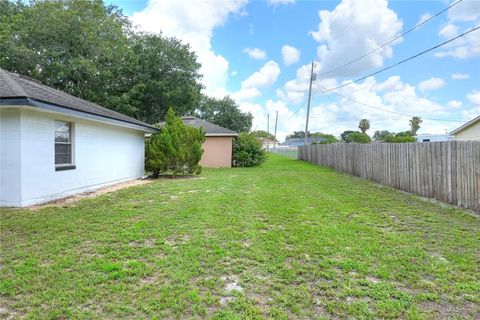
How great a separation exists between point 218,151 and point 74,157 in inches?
479

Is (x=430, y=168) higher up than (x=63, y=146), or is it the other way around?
(x=63, y=146)

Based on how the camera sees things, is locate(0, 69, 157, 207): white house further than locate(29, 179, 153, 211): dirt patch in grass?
No

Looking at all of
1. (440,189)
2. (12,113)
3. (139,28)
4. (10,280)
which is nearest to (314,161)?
(440,189)

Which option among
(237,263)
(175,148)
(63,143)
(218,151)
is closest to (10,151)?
(63,143)

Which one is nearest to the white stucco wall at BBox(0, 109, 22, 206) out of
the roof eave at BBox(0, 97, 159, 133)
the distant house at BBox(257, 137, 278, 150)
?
the roof eave at BBox(0, 97, 159, 133)

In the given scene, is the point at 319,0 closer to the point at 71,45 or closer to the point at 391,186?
the point at 391,186

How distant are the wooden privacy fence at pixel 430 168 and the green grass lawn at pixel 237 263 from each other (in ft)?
2.45

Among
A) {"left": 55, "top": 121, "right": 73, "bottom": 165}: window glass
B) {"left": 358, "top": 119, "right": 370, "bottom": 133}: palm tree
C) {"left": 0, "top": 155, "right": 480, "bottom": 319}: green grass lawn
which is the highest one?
{"left": 358, "top": 119, "right": 370, "bottom": 133}: palm tree

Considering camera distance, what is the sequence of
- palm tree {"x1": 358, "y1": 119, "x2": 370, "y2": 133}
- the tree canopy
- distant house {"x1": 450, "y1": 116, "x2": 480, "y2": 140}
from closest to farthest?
the tree canopy, distant house {"x1": 450, "y1": 116, "x2": 480, "y2": 140}, palm tree {"x1": 358, "y1": 119, "x2": 370, "y2": 133}

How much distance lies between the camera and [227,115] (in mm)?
45188

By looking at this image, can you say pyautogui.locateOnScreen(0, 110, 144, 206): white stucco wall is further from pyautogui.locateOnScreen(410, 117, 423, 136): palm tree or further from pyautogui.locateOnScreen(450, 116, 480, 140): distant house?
pyautogui.locateOnScreen(410, 117, 423, 136): palm tree

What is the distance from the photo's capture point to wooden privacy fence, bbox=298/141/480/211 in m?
6.69

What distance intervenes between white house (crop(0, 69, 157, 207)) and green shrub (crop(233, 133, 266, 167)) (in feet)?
35.1

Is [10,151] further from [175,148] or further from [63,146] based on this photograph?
[175,148]
